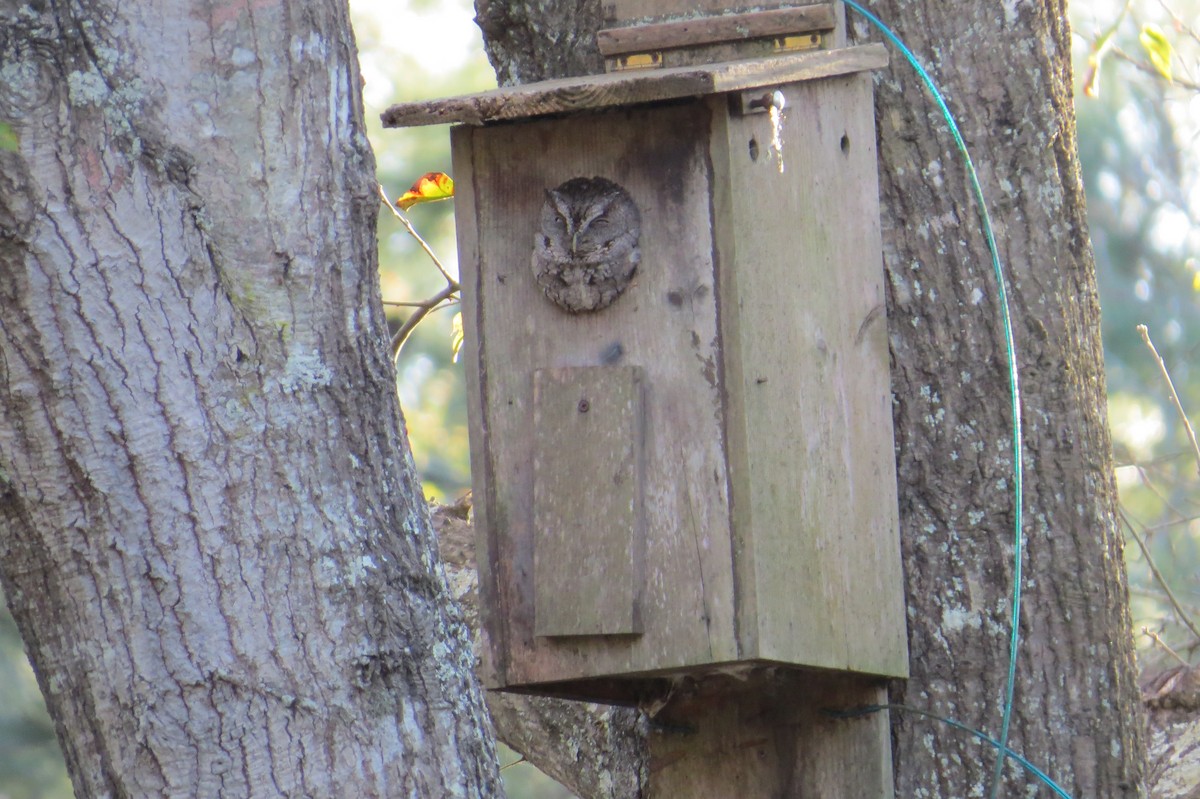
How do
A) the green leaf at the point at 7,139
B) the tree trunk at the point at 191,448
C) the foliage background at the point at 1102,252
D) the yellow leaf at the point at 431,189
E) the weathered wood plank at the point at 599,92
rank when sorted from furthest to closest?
the foliage background at the point at 1102,252, the yellow leaf at the point at 431,189, the weathered wood plank at the point at 599,92, the tree trunk at the point at 191,448, the green leaf at the point at 7,139

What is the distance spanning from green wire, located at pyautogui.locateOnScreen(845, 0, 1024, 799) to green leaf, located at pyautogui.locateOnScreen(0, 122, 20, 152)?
1281mm

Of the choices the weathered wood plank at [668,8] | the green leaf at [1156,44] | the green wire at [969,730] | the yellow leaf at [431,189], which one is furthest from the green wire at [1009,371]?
the green leaf at [1156,44]

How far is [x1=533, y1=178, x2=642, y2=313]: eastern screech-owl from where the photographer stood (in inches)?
82.5

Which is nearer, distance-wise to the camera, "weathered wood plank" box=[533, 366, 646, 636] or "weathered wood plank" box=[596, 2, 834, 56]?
"weathered wood plank" box=[533, 366, 646, 636]

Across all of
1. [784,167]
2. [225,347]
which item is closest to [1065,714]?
[784,167]

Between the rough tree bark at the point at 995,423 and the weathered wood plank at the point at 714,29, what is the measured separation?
0.13m

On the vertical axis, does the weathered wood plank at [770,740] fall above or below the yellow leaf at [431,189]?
below

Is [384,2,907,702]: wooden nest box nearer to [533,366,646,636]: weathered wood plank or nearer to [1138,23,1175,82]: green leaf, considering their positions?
[533,366,646,636]: weathered wood plank

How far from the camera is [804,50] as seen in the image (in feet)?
7.49

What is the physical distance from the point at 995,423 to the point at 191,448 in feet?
3.97

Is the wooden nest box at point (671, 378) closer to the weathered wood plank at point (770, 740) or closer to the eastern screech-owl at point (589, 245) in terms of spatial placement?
the eastern screech-owl at point (589, 245)

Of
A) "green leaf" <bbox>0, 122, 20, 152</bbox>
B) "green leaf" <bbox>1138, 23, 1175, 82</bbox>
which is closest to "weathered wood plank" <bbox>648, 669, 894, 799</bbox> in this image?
"green leaf" <bbox>0, 122, 20, 152</bbox>

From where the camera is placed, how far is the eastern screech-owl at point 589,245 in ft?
6.88

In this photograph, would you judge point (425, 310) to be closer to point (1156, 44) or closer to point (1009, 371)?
point (1009, 371)
